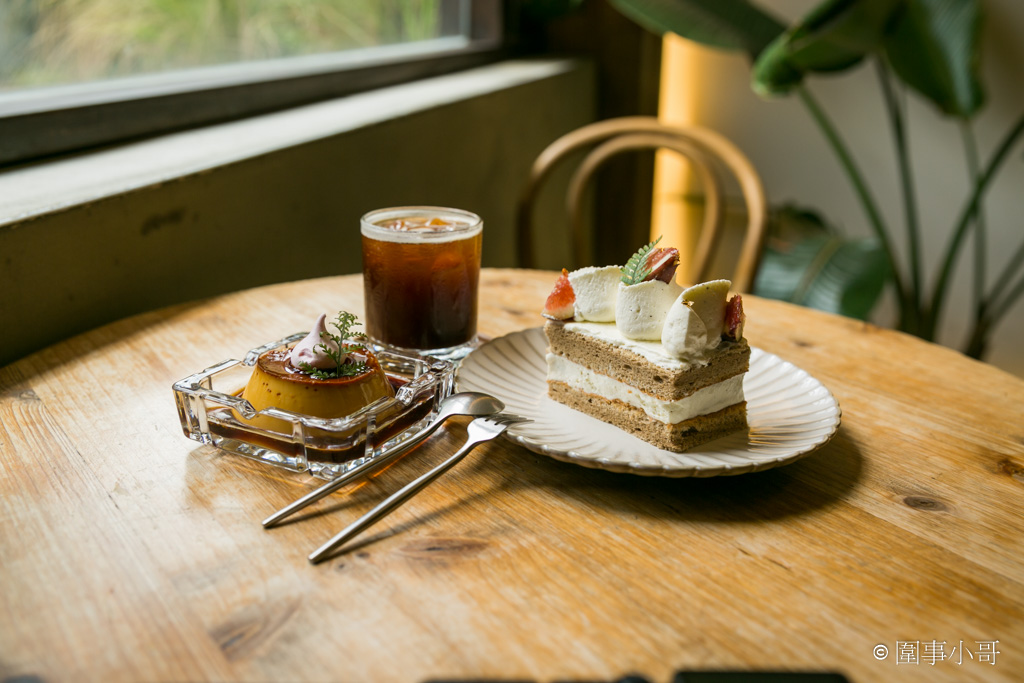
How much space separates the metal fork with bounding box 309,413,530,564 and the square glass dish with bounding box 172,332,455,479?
0.06 m

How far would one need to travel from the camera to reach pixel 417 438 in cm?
82

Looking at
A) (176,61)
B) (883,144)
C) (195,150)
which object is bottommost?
(883,144)

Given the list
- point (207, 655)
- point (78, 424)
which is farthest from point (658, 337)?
point (78, 424)

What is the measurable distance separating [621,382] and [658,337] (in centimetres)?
7

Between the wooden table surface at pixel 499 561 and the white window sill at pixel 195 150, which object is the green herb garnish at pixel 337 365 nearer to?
the wooden table surface at pixel 499 561

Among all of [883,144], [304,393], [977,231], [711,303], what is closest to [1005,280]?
[977,231]

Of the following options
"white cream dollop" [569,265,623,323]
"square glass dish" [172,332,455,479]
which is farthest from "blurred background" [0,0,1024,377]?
"white cream dollop" [569,265,623,323]

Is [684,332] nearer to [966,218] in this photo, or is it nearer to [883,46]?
[883,46]

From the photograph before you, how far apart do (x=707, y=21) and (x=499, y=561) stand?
2.35 meters

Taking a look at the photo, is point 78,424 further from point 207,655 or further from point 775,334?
point 775,334

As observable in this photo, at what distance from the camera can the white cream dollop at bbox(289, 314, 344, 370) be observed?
0.83 meters

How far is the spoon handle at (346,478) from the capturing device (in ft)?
2.35

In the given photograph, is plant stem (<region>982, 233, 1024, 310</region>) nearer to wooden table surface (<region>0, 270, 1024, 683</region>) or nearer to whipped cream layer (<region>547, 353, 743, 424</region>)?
wooden table surface (<region>0, 270, 1024, 683</region>)

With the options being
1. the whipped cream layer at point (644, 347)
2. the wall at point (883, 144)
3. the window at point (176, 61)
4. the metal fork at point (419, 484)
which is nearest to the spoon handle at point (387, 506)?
the metal fork at point (419, 484)
